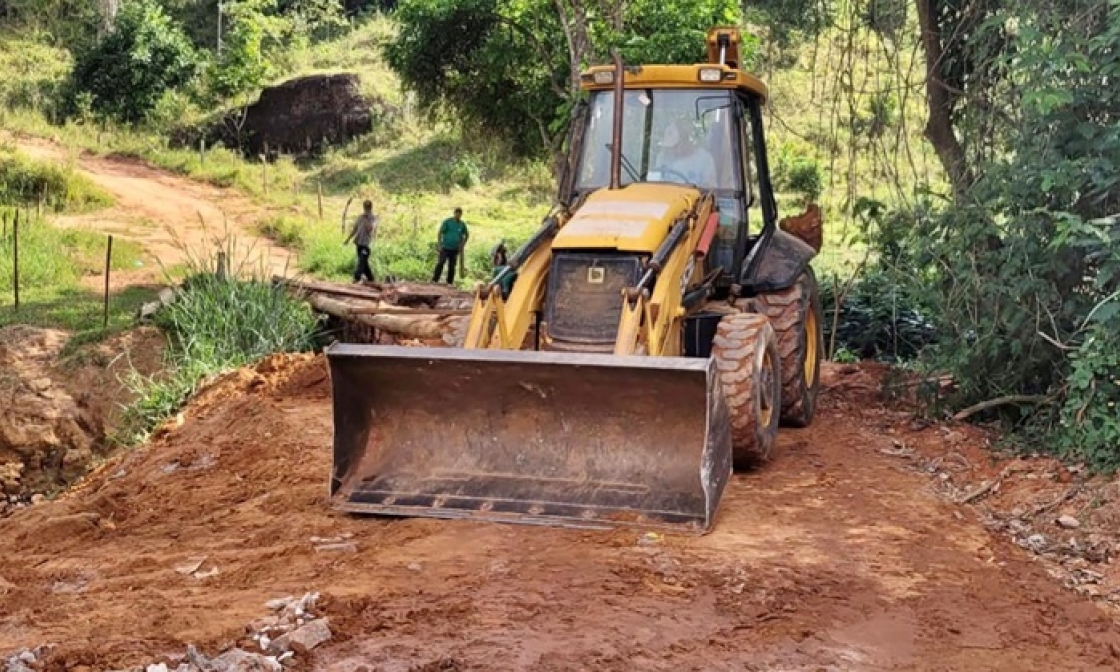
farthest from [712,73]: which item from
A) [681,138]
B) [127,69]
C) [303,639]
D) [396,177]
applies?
[127,69]

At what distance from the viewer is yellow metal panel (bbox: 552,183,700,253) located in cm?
697

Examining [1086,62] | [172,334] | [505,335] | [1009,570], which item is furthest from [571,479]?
[172,334]

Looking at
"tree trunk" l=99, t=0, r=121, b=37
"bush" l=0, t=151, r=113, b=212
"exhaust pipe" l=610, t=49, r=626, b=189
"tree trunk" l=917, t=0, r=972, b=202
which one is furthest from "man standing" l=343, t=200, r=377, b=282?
"tree trunk" l=99, t=0, r=121, b=37

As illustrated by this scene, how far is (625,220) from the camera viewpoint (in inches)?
281

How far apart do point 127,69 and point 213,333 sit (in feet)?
72.9

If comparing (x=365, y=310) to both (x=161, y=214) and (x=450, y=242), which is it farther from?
(x=161, y=214)

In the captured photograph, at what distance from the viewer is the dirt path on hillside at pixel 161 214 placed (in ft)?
65.7

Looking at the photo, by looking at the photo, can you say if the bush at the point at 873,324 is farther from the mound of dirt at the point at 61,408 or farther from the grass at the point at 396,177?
the mound of dirt at the point at 61,408

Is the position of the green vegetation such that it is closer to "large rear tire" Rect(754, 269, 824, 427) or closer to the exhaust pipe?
"large rear tire" Rect(754, 269, 824, 427)

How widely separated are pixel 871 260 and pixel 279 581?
516 inches

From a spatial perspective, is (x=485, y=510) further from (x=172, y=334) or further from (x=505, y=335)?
(x=172, y=334)

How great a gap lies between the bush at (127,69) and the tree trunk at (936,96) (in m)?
25.3

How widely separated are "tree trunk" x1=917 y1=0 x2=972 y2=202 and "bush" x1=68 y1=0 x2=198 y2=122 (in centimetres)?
2525

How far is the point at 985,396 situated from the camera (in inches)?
339
